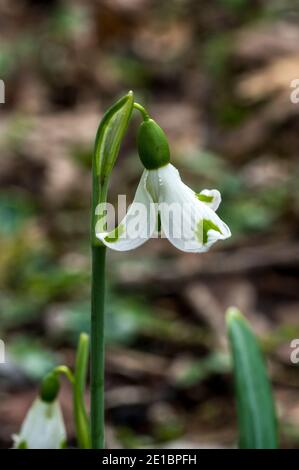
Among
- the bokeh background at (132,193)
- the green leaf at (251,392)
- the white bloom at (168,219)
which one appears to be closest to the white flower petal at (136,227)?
the white bloom at (168,219)

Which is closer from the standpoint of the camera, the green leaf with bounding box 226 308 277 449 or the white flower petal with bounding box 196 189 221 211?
the white flower petal with bounding box 196 189 221 211

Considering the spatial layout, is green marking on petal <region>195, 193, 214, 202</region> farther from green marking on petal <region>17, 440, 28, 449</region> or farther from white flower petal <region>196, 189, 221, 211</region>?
green marking on petal <region>17, 440, 28, 449</region>

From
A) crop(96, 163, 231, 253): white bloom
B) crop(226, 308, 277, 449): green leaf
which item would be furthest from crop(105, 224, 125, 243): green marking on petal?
crop(226, 308, 277, 449): green leaf

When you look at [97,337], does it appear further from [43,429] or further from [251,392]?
[251,392]

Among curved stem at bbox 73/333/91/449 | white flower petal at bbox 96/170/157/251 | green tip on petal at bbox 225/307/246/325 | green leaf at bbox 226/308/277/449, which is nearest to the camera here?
white flower petal at bbox 96/170/157/251

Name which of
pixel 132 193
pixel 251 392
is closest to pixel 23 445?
pixel 251 392

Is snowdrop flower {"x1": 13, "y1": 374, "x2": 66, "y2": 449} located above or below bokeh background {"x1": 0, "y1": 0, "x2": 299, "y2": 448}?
below
